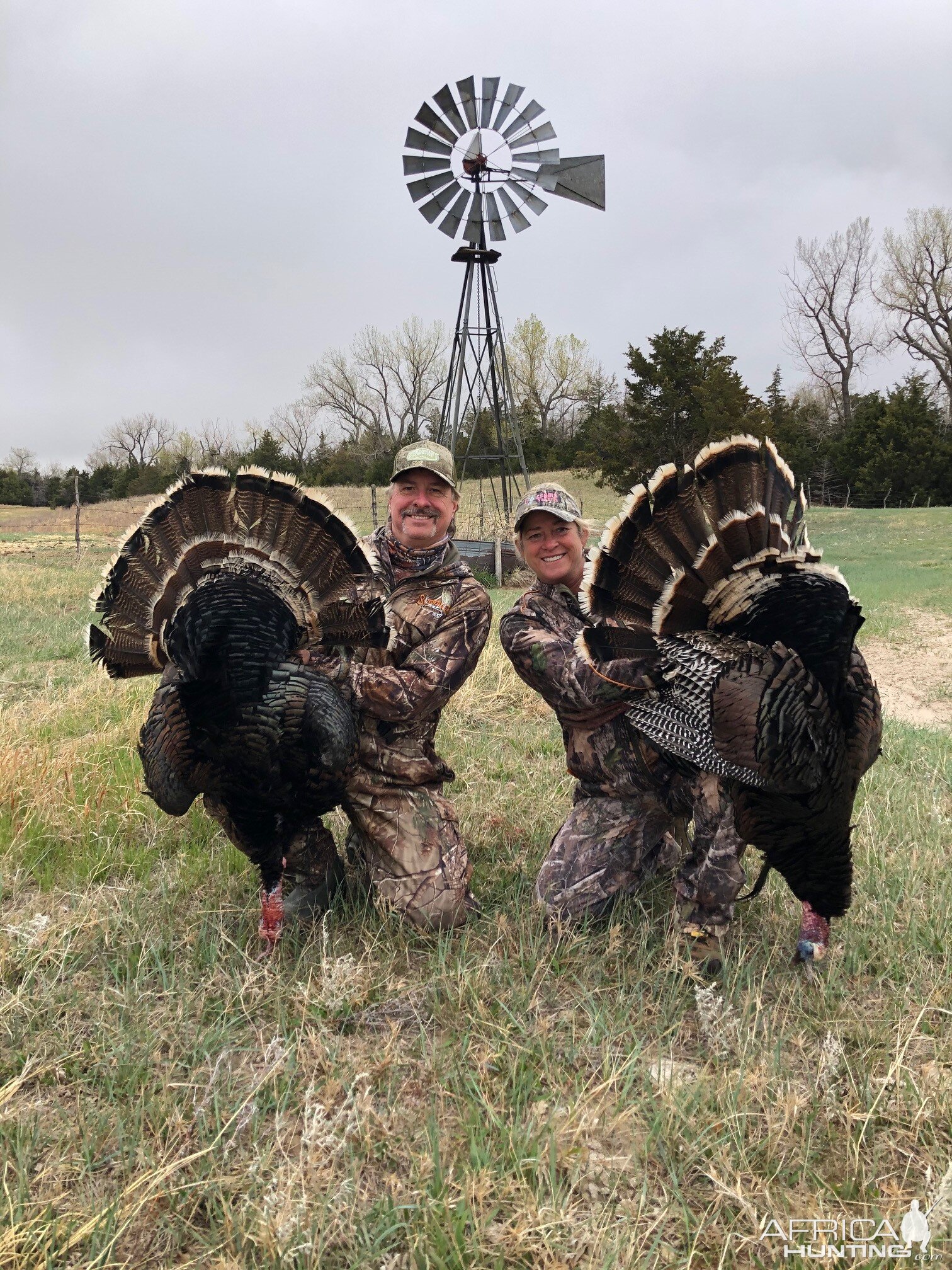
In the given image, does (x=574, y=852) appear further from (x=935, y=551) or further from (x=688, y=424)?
(x=688, y=424)

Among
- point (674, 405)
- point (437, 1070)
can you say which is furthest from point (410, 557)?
point (674, 405)

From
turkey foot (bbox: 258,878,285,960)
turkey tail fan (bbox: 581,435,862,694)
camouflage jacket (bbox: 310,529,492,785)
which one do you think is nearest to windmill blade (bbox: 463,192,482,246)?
camouflage jacket (bbox: 310,529,492,785)

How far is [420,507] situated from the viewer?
3.29m

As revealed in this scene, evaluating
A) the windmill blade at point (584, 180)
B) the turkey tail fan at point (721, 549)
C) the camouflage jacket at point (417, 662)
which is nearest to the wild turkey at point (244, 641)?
the camouflage jacket at point (417, 662)

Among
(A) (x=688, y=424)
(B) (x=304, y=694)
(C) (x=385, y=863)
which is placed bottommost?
(C) (x=385, y=863)

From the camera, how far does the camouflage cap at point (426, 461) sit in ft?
10.6

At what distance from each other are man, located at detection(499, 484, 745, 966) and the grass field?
160mm

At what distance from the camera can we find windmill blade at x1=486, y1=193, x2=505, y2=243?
469 inches

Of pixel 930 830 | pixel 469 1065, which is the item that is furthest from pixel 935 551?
pixel 469 1065

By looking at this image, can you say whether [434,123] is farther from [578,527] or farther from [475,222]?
[578,527]

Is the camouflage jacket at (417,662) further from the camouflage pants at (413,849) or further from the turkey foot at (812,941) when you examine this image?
the turkey foot at (812,941)

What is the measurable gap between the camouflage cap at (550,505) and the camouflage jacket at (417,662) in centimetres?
36

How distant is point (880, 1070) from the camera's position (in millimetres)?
2193

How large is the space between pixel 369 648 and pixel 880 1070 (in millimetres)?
2072
